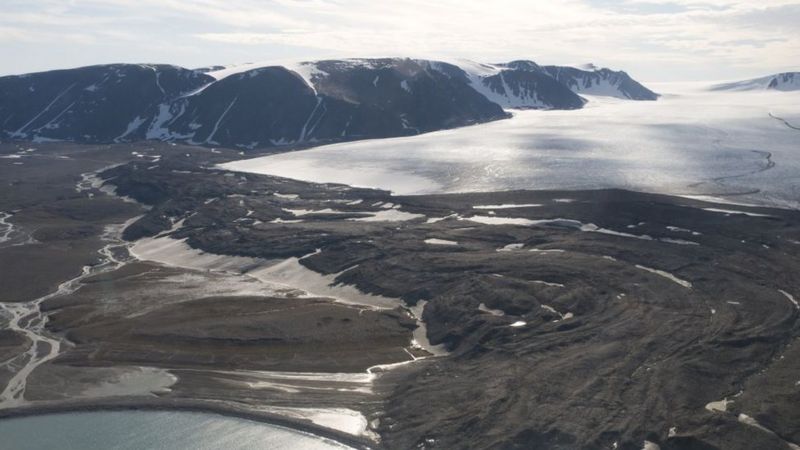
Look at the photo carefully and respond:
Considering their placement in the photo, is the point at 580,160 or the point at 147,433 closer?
the point at 147,433

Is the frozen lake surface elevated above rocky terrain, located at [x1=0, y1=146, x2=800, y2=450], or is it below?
above

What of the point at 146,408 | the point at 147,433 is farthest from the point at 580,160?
the point at 147,433

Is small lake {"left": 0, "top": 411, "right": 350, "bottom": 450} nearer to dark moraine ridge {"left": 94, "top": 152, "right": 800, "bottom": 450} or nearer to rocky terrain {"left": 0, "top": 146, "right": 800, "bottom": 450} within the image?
rocky terrain {"left": 0, "top": 146, "right": 800, "bottom": 450}

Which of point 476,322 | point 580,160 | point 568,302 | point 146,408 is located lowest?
point 146,408

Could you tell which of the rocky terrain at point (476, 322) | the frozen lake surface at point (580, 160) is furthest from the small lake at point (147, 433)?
the frozen lake surface at point (580, 160)

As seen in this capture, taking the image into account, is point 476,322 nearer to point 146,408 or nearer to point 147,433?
point 146,408

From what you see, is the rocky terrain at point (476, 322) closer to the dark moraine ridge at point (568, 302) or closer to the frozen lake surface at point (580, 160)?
the dark moraine ridge at point (568, 302)

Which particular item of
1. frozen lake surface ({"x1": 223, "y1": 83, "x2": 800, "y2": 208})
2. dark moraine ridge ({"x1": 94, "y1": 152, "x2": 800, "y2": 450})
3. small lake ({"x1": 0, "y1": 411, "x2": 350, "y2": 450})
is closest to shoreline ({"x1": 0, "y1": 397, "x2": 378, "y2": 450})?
small lake ({"x1": 0, "y1": 411, "x2": 350, "y2": 450})
